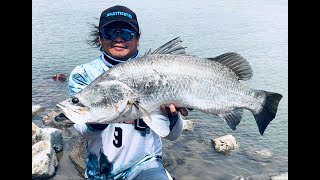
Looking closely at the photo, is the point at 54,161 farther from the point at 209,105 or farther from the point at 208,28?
the point at 208,28

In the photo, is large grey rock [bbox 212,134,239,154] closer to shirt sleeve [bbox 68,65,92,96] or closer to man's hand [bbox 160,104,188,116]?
man's hand [bbox 160,104,188,116]

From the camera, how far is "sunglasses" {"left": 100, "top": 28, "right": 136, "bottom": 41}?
4.34 meters

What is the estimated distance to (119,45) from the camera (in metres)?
4.39

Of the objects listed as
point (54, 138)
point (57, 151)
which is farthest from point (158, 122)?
point (54, 138)

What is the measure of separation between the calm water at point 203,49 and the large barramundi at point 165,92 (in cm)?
412

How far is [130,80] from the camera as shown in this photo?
12.4 ft

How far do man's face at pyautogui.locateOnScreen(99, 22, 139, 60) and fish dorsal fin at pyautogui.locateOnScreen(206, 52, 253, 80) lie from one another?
3.53 ft

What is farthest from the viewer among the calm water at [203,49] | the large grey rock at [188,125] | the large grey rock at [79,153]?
the large grey rock at [188,125]

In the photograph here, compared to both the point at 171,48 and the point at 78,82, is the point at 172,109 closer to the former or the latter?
the point at 171,48

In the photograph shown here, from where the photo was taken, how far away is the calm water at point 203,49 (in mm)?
8719

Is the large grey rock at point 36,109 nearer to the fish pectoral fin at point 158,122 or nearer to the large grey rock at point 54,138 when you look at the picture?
the large grey rock at point 54,138

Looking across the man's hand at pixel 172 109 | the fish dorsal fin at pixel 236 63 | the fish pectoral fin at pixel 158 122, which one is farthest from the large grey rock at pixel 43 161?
the fish dorsal fin at pixel 236 63

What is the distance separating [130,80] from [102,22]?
105 cm

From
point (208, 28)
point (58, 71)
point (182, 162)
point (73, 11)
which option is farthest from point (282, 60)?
point (73, 11)
